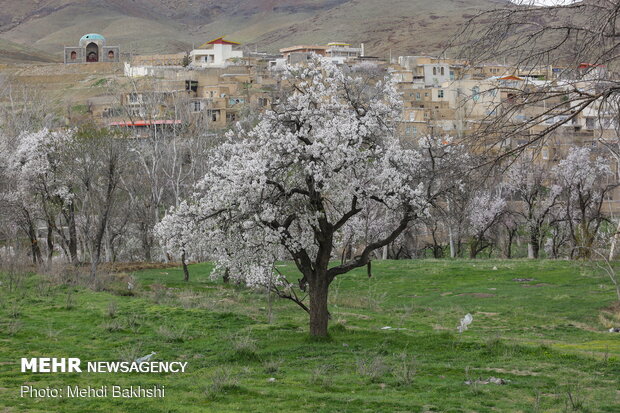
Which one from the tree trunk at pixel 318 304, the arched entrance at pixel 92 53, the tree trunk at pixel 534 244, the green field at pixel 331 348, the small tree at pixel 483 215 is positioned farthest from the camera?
the arched entrance at pixel 92 53

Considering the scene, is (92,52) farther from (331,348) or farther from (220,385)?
(220,385)

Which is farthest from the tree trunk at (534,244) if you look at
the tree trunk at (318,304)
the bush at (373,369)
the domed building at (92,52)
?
the domed building at (92,52)

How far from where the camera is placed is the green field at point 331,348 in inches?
479

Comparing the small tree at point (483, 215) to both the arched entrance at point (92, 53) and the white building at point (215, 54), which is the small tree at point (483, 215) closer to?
the white building at point (215, 54)

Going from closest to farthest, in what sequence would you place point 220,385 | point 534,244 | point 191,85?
point 220,385, point 534,244, point 191,85

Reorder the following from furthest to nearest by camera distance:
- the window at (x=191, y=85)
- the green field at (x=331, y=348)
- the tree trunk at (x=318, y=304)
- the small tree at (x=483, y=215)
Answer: the window at (x=191, y=85), the small tree at (x=483, y=215), the tree trunk at (x=318, y=304), the green field at (x=331, y=348)

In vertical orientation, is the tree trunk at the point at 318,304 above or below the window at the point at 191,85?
below

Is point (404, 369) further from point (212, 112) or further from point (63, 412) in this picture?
point (212, 112)

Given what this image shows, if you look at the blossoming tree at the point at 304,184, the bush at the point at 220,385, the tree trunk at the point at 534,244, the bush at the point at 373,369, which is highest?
the blossoming tree at the point at 304,184

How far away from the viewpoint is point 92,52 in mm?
169500

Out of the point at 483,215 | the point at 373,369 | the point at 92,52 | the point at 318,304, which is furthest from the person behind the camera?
the point at 92,52

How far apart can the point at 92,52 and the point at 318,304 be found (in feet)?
530

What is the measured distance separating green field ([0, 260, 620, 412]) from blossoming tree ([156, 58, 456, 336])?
202cm

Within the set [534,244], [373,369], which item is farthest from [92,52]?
[373,369]
